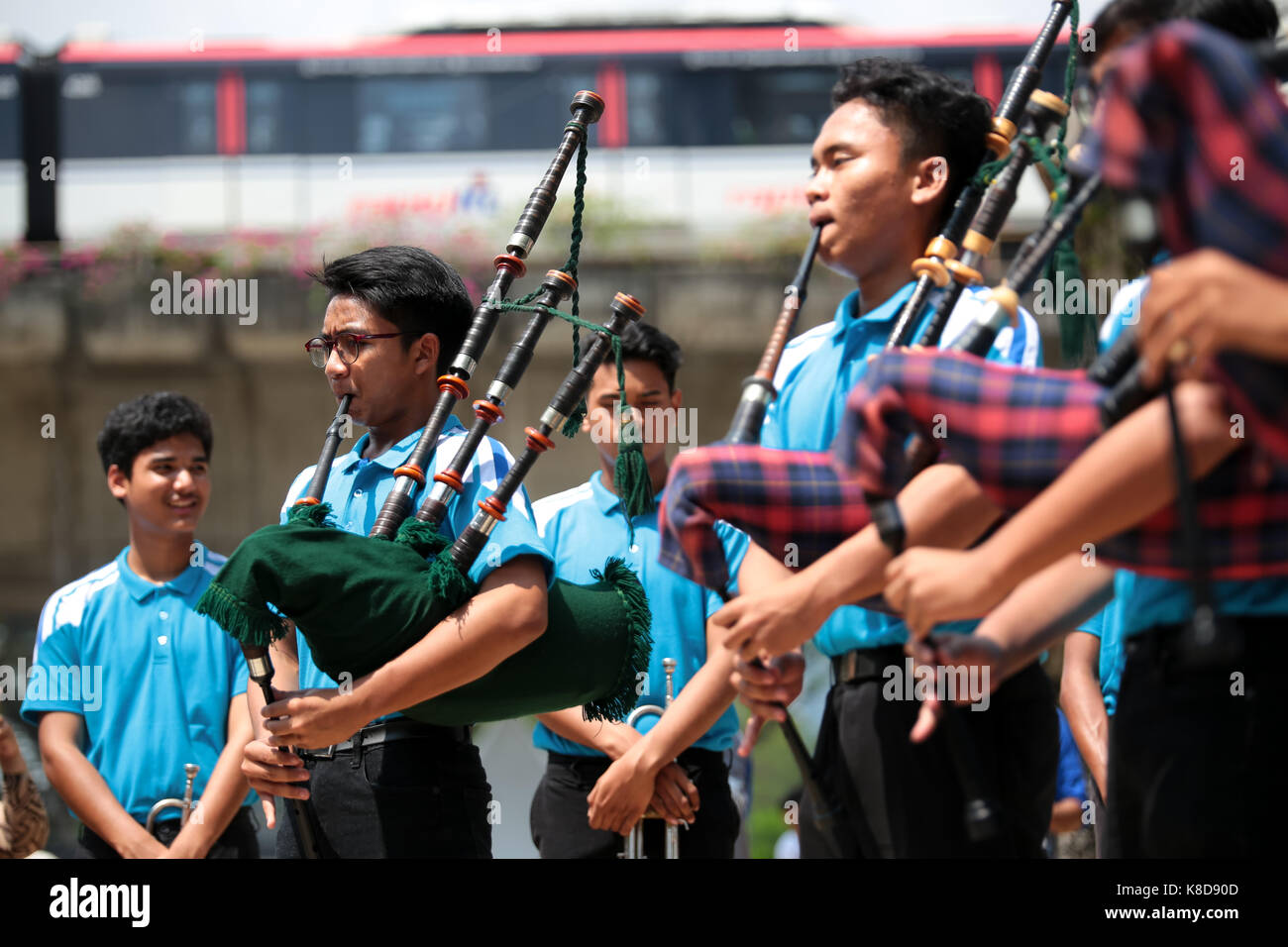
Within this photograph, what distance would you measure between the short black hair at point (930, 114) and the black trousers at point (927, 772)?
2.74 ft

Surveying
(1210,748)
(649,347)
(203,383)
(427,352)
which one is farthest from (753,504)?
(203,383)

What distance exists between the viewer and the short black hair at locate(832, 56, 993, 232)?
241 centimetres

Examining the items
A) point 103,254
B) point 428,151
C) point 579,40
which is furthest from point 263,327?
point 579,40

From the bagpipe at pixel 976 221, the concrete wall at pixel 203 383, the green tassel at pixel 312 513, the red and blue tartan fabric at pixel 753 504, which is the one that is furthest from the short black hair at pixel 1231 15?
the concrete wall at pixel 203 383

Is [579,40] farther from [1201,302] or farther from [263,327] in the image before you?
[1201,302]

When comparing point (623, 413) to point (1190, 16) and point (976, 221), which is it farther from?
point (1190, 16)

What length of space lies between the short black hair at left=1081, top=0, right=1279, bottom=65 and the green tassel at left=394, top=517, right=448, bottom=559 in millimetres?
1330

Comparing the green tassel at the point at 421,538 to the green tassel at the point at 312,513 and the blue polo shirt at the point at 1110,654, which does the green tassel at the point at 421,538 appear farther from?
the blue polo shirt at the point at 1110,654

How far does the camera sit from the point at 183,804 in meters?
3.47
